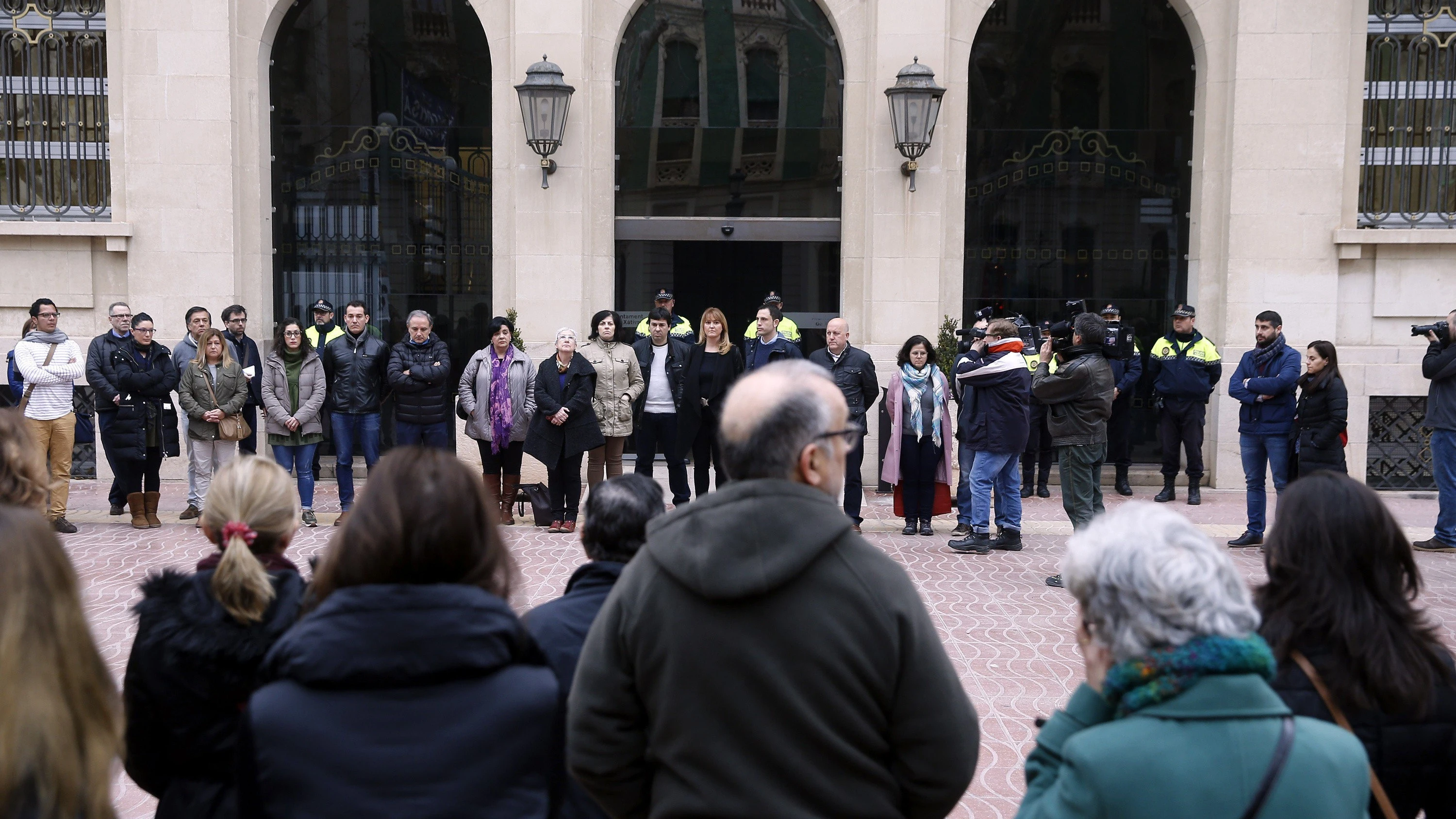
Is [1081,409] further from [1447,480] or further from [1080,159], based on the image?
[1080,159]

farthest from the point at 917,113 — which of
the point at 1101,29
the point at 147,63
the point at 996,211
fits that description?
the point at 147,63

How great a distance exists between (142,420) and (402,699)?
31.1 feet

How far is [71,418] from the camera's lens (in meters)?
10.8

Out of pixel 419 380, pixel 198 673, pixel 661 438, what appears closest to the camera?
pixel 198 673

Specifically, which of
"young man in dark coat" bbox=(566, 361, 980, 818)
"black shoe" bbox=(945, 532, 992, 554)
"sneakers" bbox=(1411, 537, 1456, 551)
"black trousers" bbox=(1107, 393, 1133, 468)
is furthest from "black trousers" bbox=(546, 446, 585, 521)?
"young man in dark coat" bbox=(566, 361, 980, 818)

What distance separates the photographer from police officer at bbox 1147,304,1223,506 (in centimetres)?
1260

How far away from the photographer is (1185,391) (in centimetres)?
1262

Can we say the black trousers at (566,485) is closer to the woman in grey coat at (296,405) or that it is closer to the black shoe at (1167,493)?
the woman in grey coat at (296,405)

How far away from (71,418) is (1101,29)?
11.5 metres

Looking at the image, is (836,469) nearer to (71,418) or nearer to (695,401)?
(695,401)

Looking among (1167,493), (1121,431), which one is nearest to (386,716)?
(1167,493)

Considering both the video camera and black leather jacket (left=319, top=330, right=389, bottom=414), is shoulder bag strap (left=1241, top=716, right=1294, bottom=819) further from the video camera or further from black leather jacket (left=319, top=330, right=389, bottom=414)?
black leather jacket (left=319, top=330, right=389, bottom=414)

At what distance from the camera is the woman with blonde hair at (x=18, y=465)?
4.03 m

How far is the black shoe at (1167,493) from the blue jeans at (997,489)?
3.14 meters
